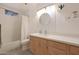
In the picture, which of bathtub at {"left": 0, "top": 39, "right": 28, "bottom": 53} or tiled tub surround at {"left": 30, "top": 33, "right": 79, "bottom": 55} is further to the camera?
tiled tub surround at {"left": 30, "top": 33, "right": 79, "bottom": 55}

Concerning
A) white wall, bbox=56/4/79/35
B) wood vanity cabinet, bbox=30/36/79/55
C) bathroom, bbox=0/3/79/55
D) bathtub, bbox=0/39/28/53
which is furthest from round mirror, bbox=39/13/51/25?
bathtub, bbox=0/39/28/53

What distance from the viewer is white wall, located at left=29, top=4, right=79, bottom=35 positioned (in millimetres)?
1255

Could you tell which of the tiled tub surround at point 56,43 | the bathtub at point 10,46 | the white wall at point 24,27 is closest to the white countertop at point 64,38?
the tiled tub surround at point 56,43

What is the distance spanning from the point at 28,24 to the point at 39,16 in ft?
0.66

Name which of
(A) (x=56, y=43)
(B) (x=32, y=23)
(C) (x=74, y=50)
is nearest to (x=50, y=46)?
(A) (x=56, y=43)

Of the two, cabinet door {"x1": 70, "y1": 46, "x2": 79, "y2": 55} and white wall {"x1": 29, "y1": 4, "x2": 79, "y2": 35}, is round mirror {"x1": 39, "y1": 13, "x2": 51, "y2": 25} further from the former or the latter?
cabinet door {"x1": 70, "y1": 46, "x2": 79, "y2": 55}

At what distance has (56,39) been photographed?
55.0 inches

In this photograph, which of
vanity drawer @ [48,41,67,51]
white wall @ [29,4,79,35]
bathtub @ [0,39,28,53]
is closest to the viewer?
bathtub @ [0,39,28,53]

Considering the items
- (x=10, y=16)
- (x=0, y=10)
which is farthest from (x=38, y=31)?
(x=0, y=10)

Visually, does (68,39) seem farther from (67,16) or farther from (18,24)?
(18,24)

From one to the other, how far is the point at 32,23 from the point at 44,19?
0.79ft

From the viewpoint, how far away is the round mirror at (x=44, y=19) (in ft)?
4.38

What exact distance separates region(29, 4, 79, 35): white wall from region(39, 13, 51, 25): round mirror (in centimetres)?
6

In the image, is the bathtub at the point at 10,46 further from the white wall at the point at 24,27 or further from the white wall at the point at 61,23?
the white wall at the point at 61,23
